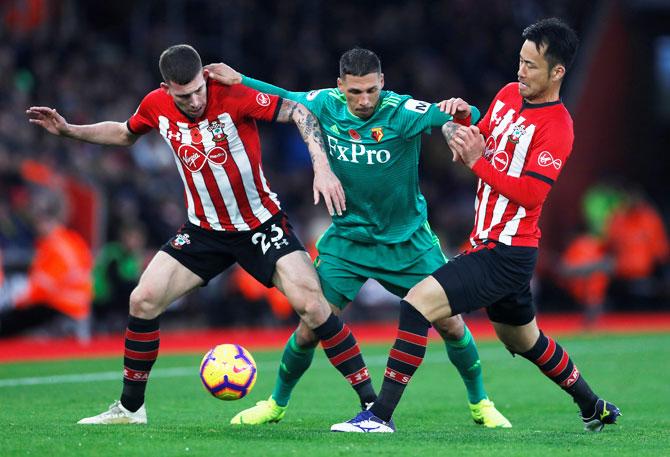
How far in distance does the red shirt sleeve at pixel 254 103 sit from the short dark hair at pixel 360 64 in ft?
1.86

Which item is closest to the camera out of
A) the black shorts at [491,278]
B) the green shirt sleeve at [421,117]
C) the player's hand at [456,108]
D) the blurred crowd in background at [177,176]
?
the black shorts at [491,278]

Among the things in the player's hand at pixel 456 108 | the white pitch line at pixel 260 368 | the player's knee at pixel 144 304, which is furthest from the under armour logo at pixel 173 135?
the white pitch line at pixel 260 368

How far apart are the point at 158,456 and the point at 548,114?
3.03 meters

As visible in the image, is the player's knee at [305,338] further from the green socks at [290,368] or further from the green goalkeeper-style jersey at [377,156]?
the green goalkeeper-style jersey at [377,156]

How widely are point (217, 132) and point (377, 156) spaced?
103 cm

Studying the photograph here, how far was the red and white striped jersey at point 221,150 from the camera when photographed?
7.57 metres

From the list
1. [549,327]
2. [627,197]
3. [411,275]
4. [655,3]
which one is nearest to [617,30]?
[655,3]

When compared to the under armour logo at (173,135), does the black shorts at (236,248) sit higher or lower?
lower

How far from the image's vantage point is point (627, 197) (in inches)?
852

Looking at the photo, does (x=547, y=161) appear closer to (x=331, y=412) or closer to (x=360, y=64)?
(x=360, y=64)

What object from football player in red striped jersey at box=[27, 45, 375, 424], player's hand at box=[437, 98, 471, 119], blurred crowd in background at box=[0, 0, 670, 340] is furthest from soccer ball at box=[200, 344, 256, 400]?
blurred crowd in background at box=[0, 0, 670, 340]

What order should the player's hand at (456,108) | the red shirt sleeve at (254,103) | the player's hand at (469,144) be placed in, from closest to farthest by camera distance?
the player's hand at (469,144)
the player's hand at (456,108)
the red shirt sleeve at (254,103)

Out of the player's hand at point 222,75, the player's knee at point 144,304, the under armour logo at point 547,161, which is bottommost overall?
the player's knee at point 144,304

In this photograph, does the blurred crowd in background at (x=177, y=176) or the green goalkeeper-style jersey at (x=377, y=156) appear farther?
the blurred crowd in background at (x=177, y=176)
